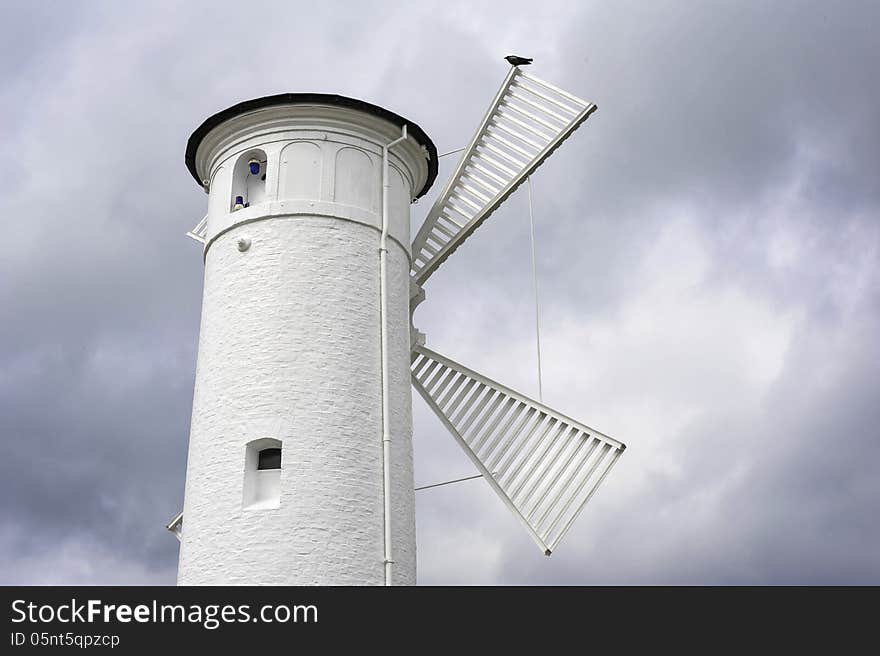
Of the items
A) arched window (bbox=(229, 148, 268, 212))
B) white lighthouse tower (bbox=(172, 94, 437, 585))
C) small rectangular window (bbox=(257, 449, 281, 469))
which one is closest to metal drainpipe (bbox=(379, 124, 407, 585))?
white lighthouse tower (bbox=(172, 94, 437, 585))

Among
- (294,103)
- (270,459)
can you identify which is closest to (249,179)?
(294,103)

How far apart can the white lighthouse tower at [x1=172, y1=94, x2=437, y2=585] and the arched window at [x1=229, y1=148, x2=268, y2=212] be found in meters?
0.02

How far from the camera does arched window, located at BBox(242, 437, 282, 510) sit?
11.2 m

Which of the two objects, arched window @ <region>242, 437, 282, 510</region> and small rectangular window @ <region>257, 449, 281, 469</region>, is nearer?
arched window @ <region>242, 437, 282, 510</region>

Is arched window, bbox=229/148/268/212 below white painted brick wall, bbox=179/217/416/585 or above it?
above

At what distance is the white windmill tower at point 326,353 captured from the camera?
11086mm

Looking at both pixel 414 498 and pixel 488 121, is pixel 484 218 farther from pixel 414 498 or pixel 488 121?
pixel 414 498

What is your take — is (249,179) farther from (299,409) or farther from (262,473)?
(262,473)

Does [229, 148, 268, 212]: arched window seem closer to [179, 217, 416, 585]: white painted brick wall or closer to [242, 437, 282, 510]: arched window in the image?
[179, 217, 416, 585]: white painted brick wall

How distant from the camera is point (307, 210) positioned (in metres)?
12.4

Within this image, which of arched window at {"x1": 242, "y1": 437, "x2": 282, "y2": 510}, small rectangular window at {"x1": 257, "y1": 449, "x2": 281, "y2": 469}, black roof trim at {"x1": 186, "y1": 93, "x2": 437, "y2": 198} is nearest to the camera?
arched window at {"x1": 242, "y1": 437, "x2": 282, "y2": 510}

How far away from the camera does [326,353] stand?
38.4 ft

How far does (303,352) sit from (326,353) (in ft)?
0.81

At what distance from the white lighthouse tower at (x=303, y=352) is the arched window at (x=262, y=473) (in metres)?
0.02
